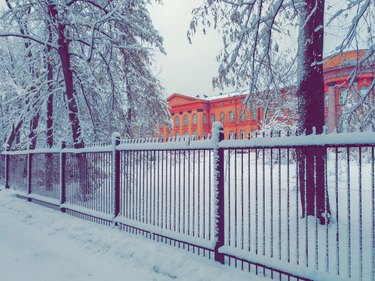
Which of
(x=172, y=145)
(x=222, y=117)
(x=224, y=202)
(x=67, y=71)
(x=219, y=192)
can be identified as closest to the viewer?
(x=219, y=192)

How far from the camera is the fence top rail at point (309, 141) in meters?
3.61

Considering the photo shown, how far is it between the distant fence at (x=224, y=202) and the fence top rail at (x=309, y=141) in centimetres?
1

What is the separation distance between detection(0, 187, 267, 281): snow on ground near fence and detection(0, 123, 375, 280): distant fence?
0.32 m

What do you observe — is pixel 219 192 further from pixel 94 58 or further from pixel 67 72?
pixel 94 58

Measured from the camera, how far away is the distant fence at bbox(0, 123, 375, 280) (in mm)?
4148

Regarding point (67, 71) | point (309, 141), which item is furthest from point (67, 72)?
point (309, 141)

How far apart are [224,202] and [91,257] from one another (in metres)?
2.44

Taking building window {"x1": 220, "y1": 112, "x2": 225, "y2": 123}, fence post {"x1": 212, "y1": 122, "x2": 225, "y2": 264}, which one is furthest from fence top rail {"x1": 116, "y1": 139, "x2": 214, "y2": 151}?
building window {"x1": 220, "y1": 112, "x2": 225, "y2": 123}

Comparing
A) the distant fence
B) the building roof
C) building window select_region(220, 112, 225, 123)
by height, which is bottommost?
the distant fence

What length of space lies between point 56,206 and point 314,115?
26.3 ft

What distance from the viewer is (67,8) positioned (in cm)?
1074

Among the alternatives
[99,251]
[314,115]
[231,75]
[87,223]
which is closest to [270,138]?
[314,115]

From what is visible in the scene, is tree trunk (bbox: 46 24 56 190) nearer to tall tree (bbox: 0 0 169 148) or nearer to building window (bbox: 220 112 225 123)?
tall tree (bbox: 0 0 169 148)

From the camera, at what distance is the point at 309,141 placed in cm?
409
